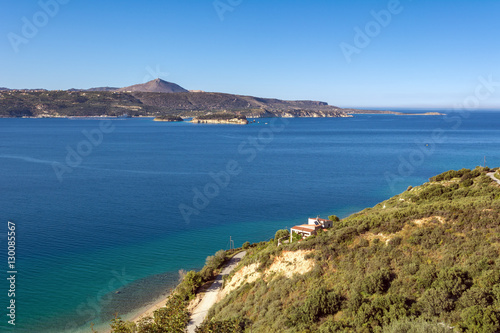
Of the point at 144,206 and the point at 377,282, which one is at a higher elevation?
the point at 377,282

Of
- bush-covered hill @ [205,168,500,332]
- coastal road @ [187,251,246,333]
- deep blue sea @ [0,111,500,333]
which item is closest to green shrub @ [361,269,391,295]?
bush-covered hill @ [205,168,500,332]

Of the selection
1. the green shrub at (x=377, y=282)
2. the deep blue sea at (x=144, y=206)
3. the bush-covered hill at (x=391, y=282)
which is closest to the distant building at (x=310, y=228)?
the bush-covered hill at (x=391, y=282)

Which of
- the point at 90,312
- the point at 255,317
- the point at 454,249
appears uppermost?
the point at 454,249

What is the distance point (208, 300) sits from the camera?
71.1 feet

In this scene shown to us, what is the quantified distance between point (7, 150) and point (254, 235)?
251 ft

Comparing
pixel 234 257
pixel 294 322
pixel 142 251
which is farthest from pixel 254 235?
pixel 294 322

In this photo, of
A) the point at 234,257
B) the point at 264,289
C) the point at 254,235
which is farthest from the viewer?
the point at 254,235

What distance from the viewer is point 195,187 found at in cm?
5316

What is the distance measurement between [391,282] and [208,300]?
10582 millimetres

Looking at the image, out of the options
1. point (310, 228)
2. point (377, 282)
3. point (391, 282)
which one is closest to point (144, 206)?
point (310, 228)

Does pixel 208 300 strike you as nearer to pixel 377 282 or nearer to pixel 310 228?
pixel 310 228

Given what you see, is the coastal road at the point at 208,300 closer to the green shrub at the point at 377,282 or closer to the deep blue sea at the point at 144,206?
the deep blue sea at the point at 144,206

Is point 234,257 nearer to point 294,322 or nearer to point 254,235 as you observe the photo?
point 254,235

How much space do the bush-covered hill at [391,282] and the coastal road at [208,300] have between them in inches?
38.8
